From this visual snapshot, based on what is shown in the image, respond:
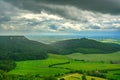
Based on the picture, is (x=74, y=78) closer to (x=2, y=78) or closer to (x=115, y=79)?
(x=115, y=79)

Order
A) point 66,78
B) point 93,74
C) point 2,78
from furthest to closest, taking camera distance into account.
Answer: point 93,74, point 66,78, point 2,78

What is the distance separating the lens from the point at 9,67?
186875mm

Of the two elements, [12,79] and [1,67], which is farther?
[1,67]

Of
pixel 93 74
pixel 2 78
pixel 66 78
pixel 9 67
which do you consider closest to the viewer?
pixel 2 78

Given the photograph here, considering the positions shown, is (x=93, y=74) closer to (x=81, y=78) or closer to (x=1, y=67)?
(x=81, y=78)

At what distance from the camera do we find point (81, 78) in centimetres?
13638

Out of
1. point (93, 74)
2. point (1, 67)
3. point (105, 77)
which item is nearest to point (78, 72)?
point (93, 74)

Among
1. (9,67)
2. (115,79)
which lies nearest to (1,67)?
(9,67)

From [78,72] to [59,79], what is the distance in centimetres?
2978

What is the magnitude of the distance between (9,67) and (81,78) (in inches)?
2668

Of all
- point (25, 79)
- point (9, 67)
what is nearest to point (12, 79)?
point (25, 79)

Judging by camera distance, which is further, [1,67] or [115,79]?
[1,67]

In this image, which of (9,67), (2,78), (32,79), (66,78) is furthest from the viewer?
(9,67)

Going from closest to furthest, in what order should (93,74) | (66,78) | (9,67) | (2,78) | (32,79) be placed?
(2,78), (32,79), (66,78), (93,74), (9,67)
